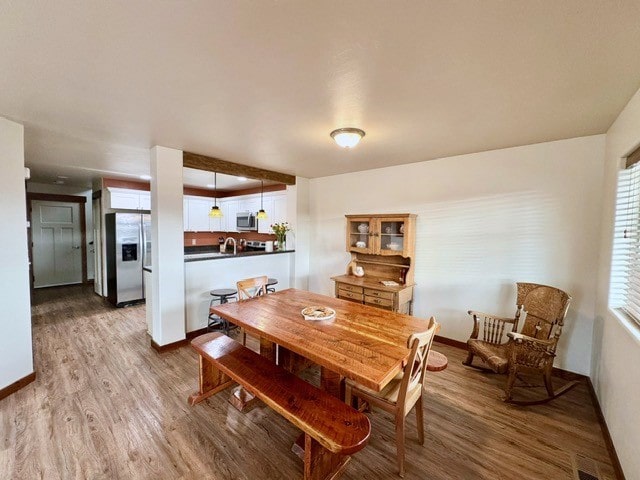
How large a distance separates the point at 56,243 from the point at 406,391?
25.8 feet

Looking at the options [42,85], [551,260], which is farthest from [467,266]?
[42,85]

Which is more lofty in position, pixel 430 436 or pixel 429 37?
pixel 429 37

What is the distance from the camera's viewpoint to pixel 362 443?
1357 millimetres

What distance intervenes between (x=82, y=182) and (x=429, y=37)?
7.01 meters

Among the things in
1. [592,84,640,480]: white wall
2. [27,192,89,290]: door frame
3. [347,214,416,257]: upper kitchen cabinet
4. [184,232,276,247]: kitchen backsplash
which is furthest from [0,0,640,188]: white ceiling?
[27,192,89,290]: door frame

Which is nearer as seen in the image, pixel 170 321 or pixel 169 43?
pixel 169 43

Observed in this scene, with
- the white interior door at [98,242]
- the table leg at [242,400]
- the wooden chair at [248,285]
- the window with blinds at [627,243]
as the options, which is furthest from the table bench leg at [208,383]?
the white interior door at [98,242]

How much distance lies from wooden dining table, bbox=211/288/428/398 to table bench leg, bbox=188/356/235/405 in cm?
43

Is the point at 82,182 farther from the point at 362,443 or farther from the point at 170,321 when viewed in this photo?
the point at 362,443

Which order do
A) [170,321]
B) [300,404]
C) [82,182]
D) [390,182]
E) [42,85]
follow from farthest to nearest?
[82,182] → [390,182] → [170,321] → [42,85] → [300,404]

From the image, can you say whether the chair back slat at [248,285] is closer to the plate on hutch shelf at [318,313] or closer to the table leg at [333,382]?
the plate on hutch shelf at [318,313]

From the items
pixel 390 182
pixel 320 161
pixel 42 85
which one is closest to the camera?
pixel 42 85

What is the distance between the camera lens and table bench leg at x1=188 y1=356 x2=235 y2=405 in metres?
2.28

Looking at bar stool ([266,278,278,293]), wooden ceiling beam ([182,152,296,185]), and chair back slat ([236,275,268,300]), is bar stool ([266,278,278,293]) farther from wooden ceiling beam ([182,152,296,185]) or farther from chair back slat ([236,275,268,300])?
wooden ceiling beam ([182,152,296,185])
